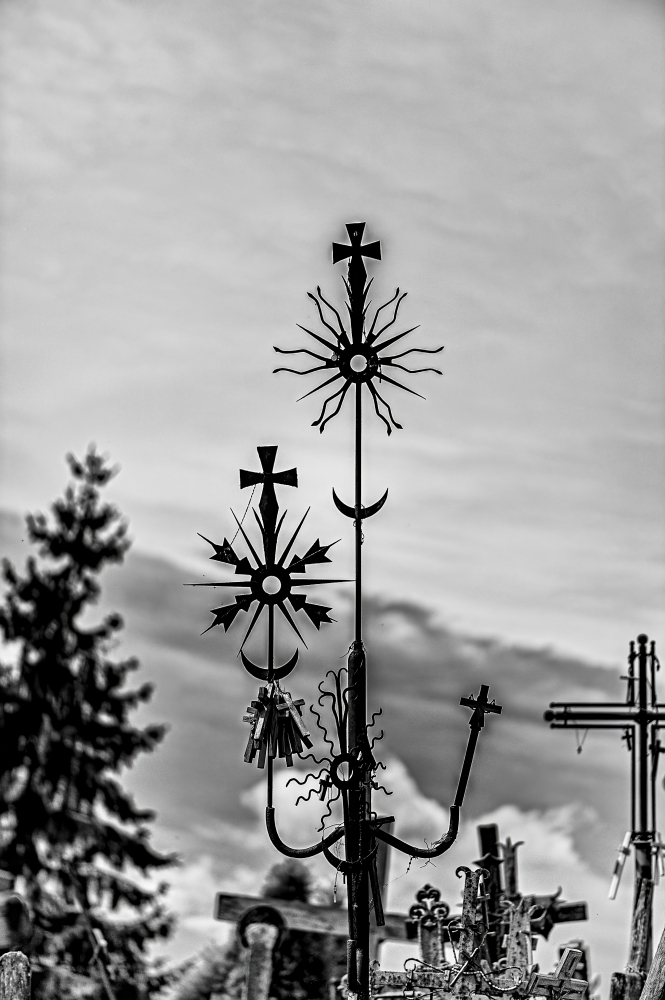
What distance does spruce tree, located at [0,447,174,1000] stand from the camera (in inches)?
683

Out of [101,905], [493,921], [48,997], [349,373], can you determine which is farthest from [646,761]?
[101,905]

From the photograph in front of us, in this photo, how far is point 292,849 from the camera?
6148 mm

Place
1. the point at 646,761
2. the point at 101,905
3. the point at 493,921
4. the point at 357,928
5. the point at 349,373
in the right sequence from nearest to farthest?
1. the point at 357,928
2. the point at 349,373
3. the point at 493,921
4. the point at 646,761
5. the point at 101,905

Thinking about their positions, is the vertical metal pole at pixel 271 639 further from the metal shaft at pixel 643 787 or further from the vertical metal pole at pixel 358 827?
the metal shaft at pixel 643 787

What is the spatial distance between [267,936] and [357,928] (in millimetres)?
3387

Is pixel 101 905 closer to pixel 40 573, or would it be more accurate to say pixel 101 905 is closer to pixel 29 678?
pixel 29 678

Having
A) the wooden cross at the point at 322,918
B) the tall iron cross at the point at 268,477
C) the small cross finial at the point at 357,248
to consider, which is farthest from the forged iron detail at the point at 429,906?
the small cross finial at the point at 357,248

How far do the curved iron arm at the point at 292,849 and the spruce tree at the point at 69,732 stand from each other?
10.9 m

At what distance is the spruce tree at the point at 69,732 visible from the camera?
57.0 feet

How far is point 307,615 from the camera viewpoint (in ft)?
20.6

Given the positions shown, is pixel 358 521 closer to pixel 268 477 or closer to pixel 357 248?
pixel 268 477

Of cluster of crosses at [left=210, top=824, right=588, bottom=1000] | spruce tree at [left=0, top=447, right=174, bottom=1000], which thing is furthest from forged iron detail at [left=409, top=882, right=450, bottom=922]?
spruce tree at [left=0, top=447, right=174, bottom=1000]

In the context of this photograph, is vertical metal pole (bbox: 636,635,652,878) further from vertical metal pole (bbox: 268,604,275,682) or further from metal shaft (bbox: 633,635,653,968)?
vertical metal pole (bbox: 268,604,275,682)

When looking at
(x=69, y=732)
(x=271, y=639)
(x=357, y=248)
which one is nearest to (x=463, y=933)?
(x=271, y=639)
